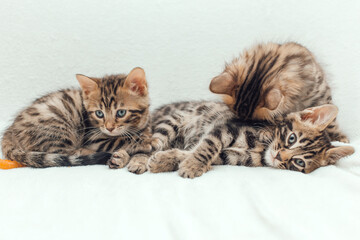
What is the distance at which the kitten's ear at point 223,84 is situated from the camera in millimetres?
1442

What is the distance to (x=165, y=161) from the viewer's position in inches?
52.6

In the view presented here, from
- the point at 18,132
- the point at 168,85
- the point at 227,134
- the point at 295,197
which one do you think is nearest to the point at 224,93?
the point at 227,134

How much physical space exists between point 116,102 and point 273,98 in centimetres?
80

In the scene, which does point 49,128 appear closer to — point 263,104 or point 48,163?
point 48,163

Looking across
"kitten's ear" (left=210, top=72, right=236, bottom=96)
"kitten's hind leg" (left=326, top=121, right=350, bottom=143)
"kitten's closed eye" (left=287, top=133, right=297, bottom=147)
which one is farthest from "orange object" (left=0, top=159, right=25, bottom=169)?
"kitten's hind leg" (left=326, top=121, right=350, bottom=143)

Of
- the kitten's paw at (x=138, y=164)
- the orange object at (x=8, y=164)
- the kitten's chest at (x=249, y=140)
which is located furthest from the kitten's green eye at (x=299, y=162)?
the orange object at (x=8, y=164)

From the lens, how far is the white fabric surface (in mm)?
1028

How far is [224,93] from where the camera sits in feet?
4.83

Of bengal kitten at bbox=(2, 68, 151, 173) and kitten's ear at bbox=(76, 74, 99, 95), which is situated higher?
kitten's ear at bbox=(76, 74, 99, 95)

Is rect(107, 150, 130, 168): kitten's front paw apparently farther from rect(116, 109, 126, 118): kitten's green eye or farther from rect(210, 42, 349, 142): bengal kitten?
rect(210, 42, 349, 142): bengal kitten

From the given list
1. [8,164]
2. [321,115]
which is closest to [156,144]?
[8,164]

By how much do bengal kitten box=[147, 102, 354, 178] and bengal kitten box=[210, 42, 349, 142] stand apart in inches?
2.9

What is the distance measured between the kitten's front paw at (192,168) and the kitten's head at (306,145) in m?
0.32

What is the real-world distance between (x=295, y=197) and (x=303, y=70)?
2.47 feet
